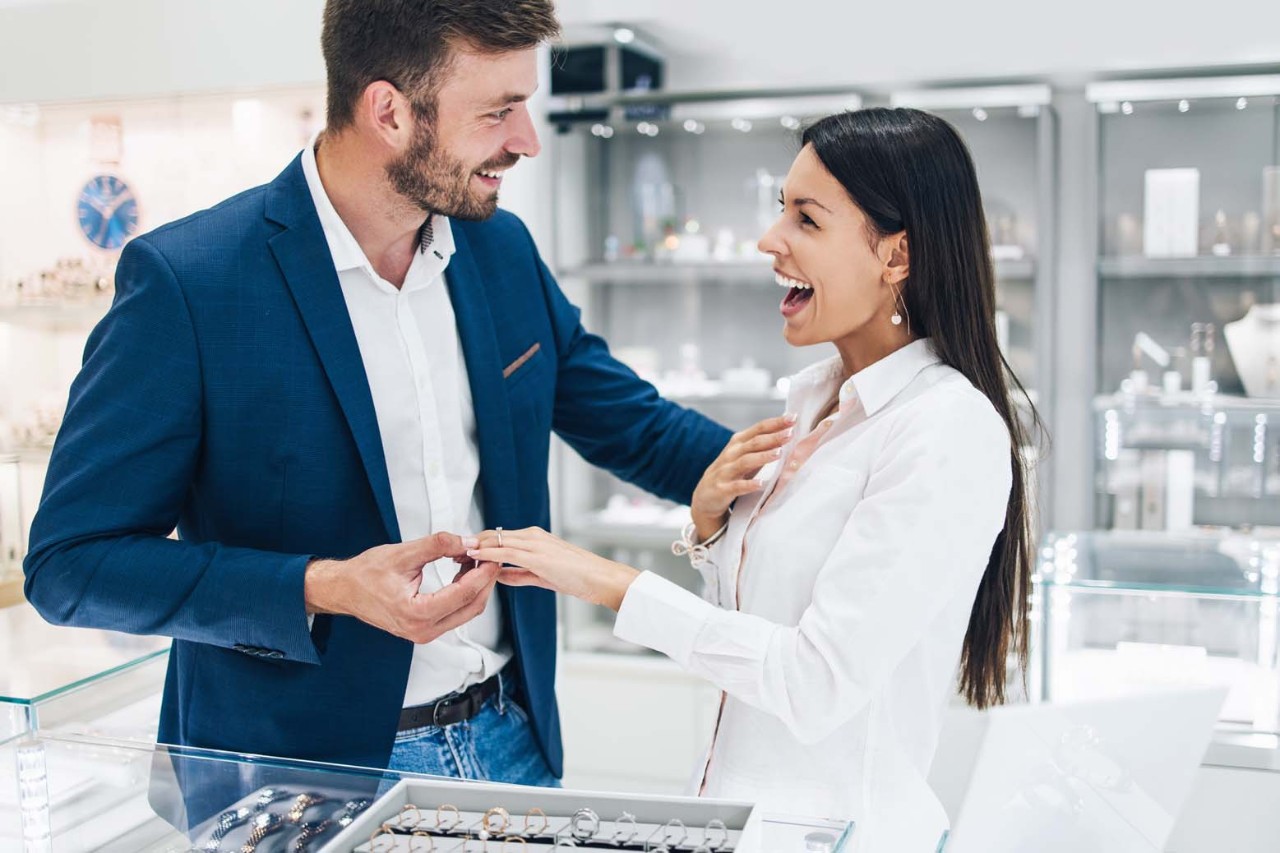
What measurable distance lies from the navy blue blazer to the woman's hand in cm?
30

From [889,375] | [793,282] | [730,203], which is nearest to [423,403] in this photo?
[793,282]

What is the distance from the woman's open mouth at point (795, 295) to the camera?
1.80 metres

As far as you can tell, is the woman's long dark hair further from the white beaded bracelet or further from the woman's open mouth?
the white beaded bracelet

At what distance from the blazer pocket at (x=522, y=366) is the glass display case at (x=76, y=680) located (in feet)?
2.31

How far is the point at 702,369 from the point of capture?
4.76 metres

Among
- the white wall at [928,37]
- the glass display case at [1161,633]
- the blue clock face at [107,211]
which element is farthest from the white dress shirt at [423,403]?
the blue clock face at [107,211]

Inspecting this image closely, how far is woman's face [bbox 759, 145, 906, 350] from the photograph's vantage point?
5.68 feet

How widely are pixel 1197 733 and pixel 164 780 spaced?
51.4 inches

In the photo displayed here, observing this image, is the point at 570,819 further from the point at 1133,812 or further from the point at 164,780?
the point at 1133,812

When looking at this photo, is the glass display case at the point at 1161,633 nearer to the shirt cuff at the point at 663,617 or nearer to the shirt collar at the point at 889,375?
the shirt collar at the point at 889,375

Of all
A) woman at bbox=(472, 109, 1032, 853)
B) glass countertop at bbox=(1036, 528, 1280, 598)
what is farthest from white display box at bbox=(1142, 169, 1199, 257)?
woman at bbox=(472, 109, 1032, 853)

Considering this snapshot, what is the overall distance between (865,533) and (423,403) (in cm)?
69

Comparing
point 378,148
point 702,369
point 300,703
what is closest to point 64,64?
point 702,369

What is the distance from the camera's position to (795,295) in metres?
1.85
